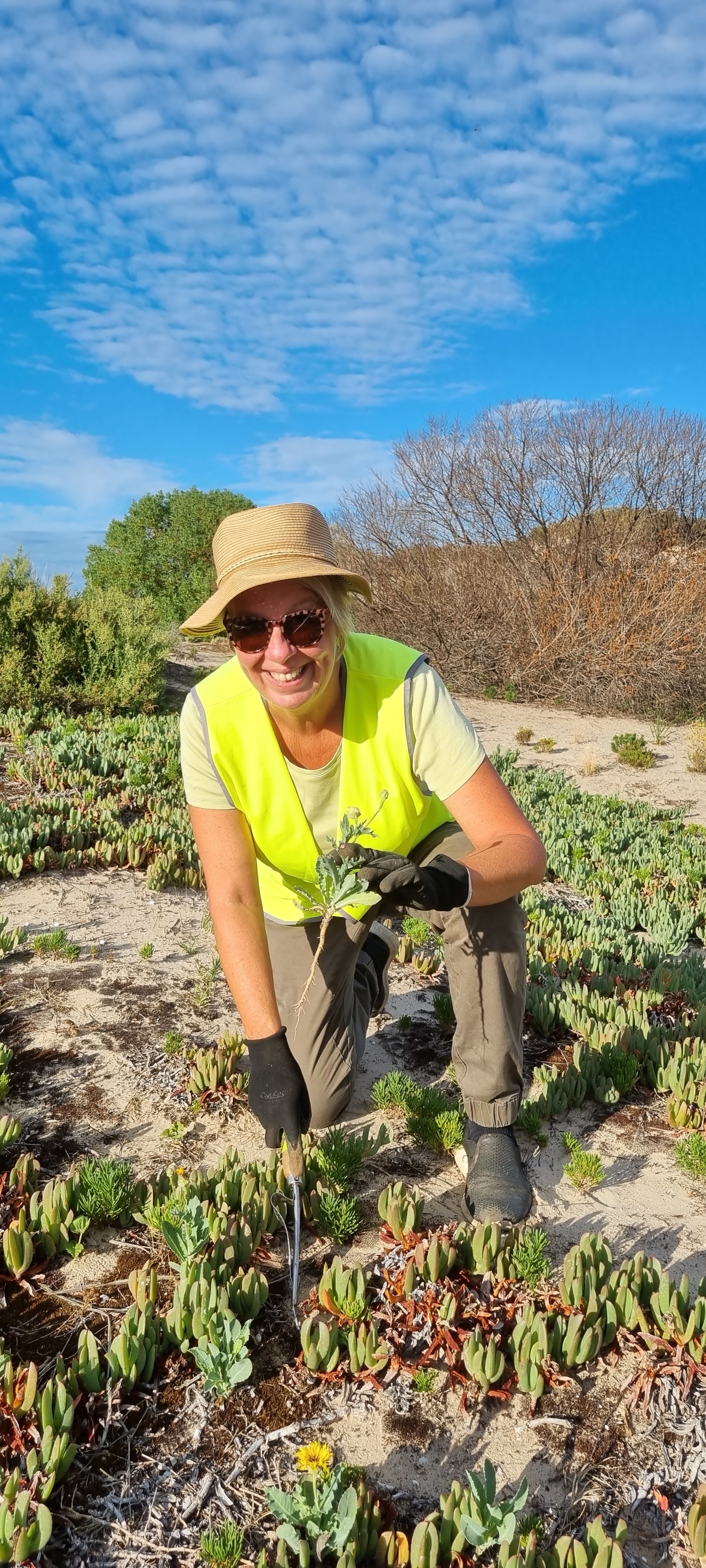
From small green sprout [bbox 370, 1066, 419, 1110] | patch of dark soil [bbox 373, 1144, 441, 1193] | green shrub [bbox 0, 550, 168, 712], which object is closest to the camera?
patch of dark soil [bbox 373, 1144, 441, 1193]

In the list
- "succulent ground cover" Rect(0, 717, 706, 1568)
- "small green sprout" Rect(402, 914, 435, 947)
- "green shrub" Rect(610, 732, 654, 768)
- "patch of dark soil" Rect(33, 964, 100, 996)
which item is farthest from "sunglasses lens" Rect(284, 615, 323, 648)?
"green shrub" Rect(610, 732, 654, 768)

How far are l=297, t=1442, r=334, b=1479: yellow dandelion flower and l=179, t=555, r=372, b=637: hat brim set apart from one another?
2.03 m

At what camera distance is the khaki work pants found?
302cm

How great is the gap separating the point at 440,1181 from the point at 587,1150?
0.62 metres

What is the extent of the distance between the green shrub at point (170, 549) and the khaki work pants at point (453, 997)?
901 inches

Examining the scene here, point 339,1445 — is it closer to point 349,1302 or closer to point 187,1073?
point 349,1302

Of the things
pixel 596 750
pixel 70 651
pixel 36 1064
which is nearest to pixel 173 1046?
pixel 36 1064

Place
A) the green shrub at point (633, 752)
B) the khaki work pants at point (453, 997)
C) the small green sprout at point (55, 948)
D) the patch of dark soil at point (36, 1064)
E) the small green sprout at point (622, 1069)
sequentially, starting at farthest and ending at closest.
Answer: the green shrub at point (633, 752)
the small green sprout at point (55, 948)
the small green sprout at point (622, 1069)
the patch of dark soil at point (36, 1064)
the khaki work pants at point (453, 997)

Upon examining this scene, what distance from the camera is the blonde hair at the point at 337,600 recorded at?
104 inches

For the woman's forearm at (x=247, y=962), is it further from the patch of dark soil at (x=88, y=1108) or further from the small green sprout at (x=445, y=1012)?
the small green sprout at (x=445, y=1012)

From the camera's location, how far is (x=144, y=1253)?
2.68 metres

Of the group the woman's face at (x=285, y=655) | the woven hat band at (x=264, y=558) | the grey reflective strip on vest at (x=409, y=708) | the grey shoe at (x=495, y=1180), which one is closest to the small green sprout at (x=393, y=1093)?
the grey shoe at (x=495, y=1180)

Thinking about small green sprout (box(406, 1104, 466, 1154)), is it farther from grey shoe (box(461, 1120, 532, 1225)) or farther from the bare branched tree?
the bare branched tree

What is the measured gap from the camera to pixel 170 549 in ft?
84.9
